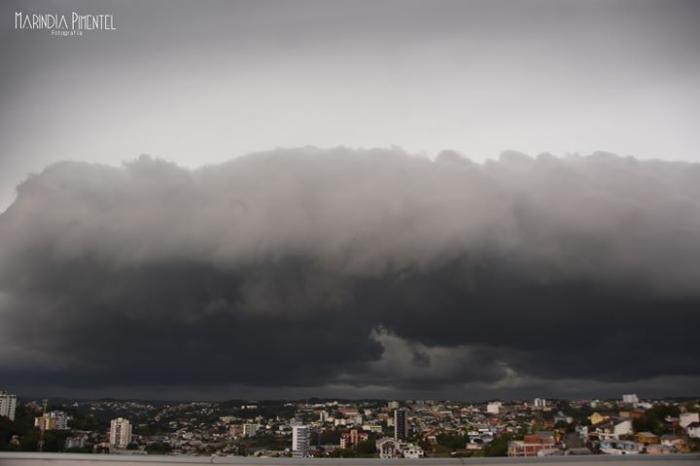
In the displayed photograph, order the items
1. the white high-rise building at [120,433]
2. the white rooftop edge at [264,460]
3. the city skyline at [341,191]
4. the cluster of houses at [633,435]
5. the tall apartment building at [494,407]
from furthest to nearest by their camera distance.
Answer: the city skyline at [341,191] < the tall apartment building at [494,407] < the white high-rise building at [120,433] < the cluster of houses at [633,435] < the white rooftop edge at [264,460]

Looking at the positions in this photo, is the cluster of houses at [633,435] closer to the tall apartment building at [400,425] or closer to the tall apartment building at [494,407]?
the tall apartment building at [494,407]

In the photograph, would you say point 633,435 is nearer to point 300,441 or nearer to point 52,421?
point 300,441

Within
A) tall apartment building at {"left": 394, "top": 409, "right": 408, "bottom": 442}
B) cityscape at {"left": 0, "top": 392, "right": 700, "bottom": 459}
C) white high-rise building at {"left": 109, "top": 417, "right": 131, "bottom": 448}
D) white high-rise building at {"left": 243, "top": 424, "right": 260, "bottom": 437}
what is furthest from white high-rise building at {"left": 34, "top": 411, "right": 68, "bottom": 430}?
tall apartment building at {"left": 394, "top": 409, "right": 408, "bottom": 442}

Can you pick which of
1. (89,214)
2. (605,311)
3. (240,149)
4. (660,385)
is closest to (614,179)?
(605,311)

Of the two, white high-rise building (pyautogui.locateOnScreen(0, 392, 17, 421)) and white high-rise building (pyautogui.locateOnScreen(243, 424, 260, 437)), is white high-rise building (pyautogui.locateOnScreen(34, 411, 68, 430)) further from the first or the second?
white high-rise building (pyautogui.locateOnScreen(243, 424, 260, 437))

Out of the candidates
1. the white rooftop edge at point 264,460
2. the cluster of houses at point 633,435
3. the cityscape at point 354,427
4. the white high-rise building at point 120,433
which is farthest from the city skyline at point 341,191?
the white rooftop edge at point 264,460

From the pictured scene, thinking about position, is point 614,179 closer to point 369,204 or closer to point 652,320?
point 652,320

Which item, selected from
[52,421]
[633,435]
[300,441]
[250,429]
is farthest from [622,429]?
[52,421]
